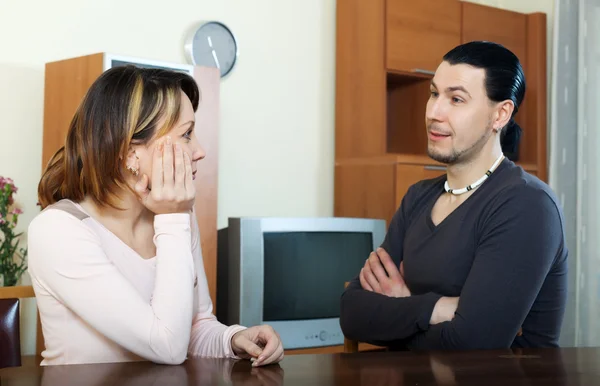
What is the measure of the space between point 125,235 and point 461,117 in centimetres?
89

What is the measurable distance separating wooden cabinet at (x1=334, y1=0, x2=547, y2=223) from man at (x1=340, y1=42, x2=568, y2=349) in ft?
5.28

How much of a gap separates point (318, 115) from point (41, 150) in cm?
146

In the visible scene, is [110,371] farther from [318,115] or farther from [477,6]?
[477,6]

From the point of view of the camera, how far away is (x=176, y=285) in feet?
4.66

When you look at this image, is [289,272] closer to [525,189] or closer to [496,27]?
[525,189]

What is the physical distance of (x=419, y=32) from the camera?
12.6ft

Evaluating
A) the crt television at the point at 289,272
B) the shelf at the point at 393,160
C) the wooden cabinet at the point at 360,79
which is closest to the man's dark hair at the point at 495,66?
the crt television at the point at 289,272

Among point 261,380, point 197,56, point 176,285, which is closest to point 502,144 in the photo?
point 176,285

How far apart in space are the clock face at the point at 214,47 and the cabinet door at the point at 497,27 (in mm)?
1276

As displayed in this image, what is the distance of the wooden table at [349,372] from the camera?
102 centimetres

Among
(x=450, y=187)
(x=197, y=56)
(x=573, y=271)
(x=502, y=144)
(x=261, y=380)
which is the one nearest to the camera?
(x=261, y=380)

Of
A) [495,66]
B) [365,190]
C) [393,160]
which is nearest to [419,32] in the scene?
[393,160]

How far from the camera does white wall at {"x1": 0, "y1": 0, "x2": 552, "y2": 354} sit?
3.07 meters

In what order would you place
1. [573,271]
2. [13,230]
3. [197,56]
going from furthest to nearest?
[573,271]
[197,56]
[13,230]
